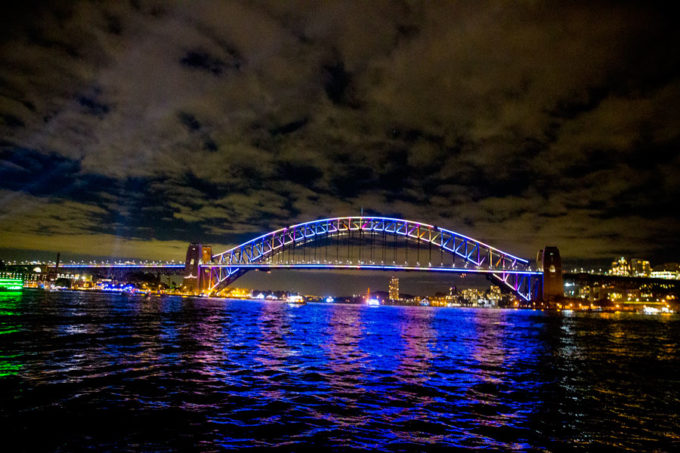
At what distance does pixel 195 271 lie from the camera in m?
129

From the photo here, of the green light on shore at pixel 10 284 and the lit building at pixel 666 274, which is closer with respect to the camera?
the green light on shore at pixel 10 284

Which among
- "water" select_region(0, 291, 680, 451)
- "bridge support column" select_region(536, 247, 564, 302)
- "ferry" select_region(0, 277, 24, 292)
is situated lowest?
"ferry" select_region(0, 277, 24, 292)

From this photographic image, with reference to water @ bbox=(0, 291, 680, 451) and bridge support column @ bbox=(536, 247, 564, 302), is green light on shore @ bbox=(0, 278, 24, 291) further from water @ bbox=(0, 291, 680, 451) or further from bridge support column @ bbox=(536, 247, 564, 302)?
bridge support column @ bbox=(536, 247, 564, 302)

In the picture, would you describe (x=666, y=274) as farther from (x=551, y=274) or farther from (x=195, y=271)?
(x=195, y=271)

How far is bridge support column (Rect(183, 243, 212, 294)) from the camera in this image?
12862 centimetres

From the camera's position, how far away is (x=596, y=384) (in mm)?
12422

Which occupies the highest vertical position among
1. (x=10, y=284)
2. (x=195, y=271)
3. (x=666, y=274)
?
(x=666, y=274)

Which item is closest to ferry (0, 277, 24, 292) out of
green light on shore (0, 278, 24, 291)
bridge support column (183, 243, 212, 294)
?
green light on shore (0, 278, 24, 291)

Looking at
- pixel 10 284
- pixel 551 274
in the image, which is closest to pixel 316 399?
pixel 10 284

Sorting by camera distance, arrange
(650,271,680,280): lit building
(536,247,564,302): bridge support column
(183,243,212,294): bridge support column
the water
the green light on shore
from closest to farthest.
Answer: the water → the green light on shore → (536,247,564,302): bridge support column → (183,243,212,294): bridge support column → (650,271,680,280): lit building

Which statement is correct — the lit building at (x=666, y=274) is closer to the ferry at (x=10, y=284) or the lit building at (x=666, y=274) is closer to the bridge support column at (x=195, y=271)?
the bridge support column at (x=195, y=271)

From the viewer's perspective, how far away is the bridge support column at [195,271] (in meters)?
129

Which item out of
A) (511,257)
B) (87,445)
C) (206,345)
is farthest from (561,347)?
(511,257)

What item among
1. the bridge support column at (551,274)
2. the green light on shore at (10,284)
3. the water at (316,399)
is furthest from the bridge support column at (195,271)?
the water at (316,399)
